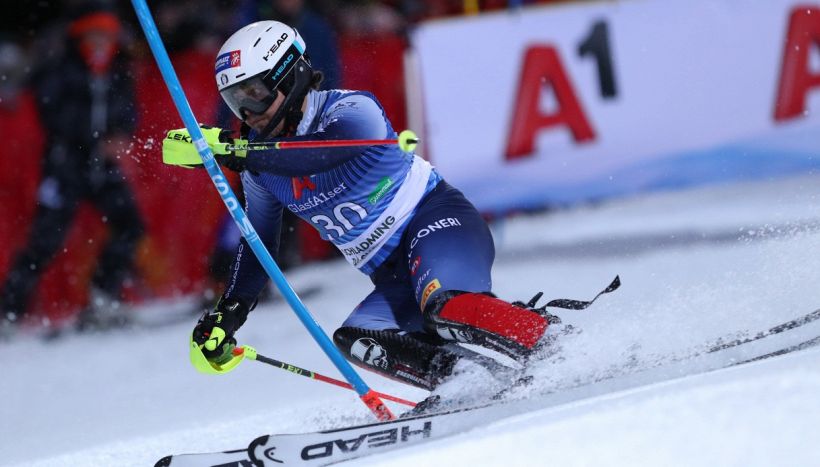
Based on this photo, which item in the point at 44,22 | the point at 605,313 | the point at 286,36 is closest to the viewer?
the point at 286,36

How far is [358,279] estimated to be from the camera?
6336 mm

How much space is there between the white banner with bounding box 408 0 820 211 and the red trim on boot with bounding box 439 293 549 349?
3.44 m

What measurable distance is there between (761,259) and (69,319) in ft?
12.0

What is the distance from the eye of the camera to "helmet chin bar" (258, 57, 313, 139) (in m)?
3.50

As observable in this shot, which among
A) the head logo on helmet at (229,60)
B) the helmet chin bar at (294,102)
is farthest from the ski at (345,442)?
the head logo on helmet at (229,60)

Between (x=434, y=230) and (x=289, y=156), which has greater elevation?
(x=289, y=156)

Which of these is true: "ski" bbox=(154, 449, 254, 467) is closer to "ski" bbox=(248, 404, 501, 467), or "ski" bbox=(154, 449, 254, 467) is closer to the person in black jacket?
"ski" bbox=(248, 404, 501, 467)

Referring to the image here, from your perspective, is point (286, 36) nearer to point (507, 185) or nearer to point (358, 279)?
point (358, 279)

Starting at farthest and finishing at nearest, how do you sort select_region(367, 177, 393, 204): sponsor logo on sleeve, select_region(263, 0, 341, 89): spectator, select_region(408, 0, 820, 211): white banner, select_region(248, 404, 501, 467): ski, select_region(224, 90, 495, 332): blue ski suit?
select_region(408, 0, 820, 211): white banner → select_region(263, 0, 341, 89): spectator → select_region(367, 177, 393, 204): sponsor logo on sleeve → select_region(224, 90, 495, 332): blue ski suit → select_region(248, 404, 501, 467): ski

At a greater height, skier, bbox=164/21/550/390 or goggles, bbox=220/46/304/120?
goggles, bbox=220/46/304/120

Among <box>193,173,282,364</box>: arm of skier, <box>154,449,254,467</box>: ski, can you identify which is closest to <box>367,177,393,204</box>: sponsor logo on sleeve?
<box>193,173,282,364</box>: arm of skier

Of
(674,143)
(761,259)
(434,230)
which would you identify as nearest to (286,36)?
(434,230)

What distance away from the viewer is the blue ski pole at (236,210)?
129 inches

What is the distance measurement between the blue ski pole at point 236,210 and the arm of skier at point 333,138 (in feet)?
0.53
